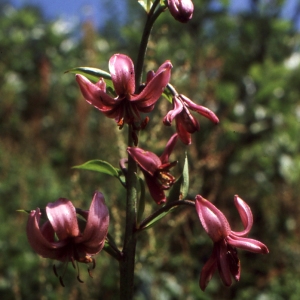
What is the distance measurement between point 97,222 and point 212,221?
0.56ft

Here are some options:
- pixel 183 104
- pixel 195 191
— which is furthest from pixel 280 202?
pixel 183 104

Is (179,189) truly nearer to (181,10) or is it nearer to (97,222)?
(97,222)

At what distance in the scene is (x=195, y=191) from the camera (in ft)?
7.43

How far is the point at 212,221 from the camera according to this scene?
80 centimetres

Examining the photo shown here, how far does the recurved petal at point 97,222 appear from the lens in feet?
2.53

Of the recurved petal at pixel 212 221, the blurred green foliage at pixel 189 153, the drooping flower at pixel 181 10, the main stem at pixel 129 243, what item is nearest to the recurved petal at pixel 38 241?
the main stem at pixel 129 243

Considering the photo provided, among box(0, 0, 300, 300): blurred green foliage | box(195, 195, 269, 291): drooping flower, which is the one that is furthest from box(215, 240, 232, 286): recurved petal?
box(0, 0, 300, 300): blurred green foliage

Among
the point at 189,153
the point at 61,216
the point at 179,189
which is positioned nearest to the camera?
the point at 61,216

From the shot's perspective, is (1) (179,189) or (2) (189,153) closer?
(1) (179,189)

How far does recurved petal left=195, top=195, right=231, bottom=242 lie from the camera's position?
80 centimetres

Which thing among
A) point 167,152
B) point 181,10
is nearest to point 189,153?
point 167,152

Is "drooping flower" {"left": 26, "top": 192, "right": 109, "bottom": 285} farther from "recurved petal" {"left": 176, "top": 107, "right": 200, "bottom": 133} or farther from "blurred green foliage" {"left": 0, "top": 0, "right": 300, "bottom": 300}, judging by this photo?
"blurred green foliage" {"left": 0, "top": 0, "right": 300, "bottom": 300}

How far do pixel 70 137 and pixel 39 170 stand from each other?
1.68 feet

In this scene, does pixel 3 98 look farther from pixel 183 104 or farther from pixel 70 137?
pixel 183 104
